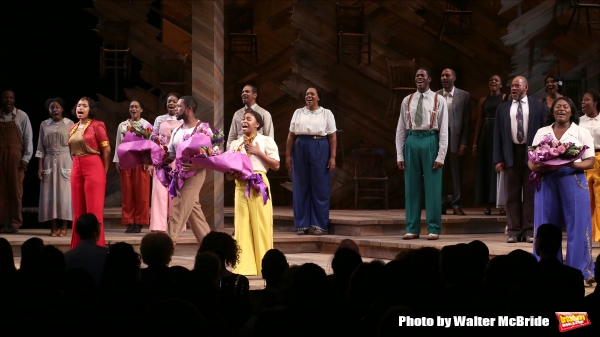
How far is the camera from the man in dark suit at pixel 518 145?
26.6ft

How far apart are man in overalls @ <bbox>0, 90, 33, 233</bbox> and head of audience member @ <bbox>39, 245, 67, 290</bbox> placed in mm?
5875

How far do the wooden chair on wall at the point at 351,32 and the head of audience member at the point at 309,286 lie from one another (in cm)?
883

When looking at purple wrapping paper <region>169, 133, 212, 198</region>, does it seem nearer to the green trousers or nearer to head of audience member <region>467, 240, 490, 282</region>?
the green trousers

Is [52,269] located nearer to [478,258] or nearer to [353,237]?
[478,258]

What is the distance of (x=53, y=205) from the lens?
9555 millimetres

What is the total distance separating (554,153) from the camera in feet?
21.1

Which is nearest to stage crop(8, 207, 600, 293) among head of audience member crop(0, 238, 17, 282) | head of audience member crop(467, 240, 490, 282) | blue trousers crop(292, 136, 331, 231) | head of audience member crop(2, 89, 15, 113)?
blue trousers crop(292, 136, 331, 231)

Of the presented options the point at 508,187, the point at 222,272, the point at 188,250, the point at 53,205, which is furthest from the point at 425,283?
the point at 53,205

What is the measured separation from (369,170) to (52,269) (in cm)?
839

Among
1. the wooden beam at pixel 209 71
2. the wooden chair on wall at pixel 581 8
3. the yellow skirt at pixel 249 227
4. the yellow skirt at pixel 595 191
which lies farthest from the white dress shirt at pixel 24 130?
the wooden chair on wall at pixel 581 8

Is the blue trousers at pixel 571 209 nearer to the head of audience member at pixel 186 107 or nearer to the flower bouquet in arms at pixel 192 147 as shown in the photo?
the flower bouquet in arms at pixel 192 147

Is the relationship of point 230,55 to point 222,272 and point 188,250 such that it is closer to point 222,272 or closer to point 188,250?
point 188,250

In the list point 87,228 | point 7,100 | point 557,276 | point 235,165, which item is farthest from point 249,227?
point 7,100

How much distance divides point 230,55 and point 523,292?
387 inches
